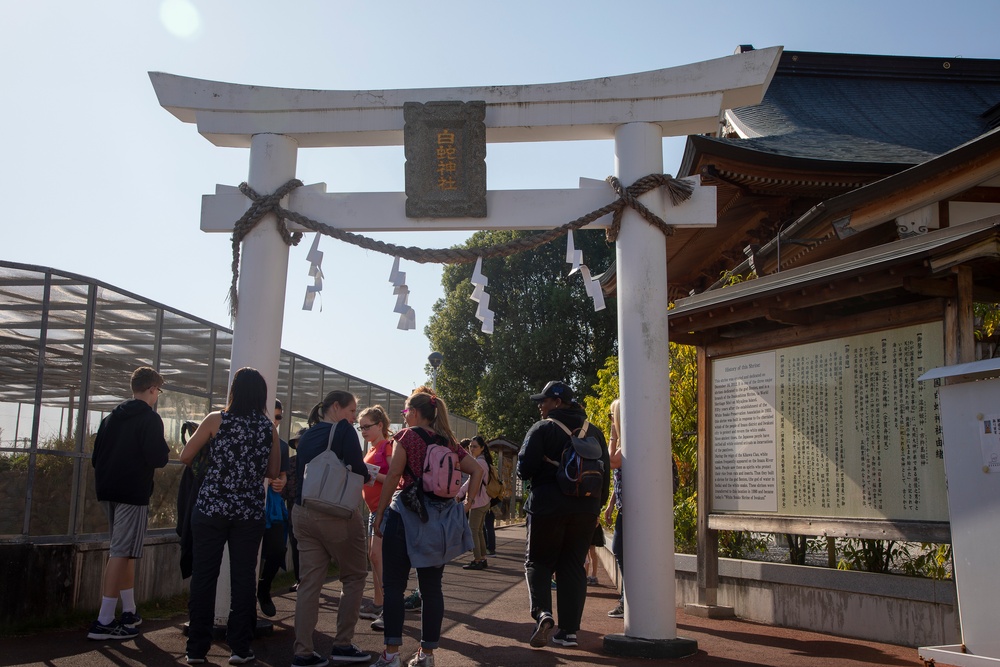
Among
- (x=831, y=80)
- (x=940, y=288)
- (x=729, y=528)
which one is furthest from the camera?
(x=831, y=80)

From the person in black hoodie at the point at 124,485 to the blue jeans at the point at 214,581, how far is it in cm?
113

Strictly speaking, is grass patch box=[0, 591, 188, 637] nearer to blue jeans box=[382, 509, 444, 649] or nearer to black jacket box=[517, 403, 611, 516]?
blue jeans box=[382, 509, 444, 649]

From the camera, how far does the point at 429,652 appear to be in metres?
5.34

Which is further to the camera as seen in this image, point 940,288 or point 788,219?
point 788,219

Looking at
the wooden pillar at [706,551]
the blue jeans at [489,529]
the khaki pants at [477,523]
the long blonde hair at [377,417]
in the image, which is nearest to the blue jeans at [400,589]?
the long blonde hair at [377,417]

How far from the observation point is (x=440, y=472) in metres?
5.43

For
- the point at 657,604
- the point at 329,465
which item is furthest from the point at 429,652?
the point at 657,604

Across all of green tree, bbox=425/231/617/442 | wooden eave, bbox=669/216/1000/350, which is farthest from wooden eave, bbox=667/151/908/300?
green tree, bbox=425/231/617/442

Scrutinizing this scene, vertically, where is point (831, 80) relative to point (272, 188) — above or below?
above

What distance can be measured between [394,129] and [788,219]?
7.75 meters

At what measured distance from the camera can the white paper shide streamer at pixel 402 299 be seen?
701 cm

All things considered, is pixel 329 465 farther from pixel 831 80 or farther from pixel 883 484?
pixel 831 80

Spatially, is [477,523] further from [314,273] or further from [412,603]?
[314,273]

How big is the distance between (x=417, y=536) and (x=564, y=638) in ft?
5.16
